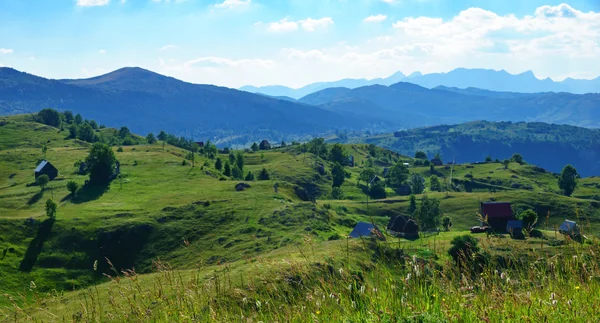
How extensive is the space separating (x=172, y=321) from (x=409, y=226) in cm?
9799

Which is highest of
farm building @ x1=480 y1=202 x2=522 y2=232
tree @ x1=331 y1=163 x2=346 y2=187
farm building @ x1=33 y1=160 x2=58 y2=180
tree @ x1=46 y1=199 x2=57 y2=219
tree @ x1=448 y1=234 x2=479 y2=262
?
tree @ x1=448 y1=234 x2=479 y2=262

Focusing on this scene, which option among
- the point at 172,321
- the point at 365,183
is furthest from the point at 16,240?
the point at 365,183

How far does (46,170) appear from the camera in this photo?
147 metres

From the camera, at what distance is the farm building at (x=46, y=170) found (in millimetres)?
144525

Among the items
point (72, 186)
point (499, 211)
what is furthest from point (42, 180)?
point (499, 211)

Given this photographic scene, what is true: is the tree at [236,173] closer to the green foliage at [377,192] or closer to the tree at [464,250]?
the green foliage at [377,192]

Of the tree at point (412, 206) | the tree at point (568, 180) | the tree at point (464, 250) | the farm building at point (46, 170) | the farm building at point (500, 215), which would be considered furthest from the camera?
the tree at point (568, 180)

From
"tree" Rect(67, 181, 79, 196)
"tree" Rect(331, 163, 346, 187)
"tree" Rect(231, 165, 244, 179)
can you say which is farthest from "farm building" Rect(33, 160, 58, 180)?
"tree" Rect(331, 163, 346, 187)

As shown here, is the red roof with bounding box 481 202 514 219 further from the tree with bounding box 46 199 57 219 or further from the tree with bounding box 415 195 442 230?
the tree with bounding box 46 199 57 219

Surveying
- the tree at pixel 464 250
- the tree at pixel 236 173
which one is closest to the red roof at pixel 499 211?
the tree at pixel 464 250

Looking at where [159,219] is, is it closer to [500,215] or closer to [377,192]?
[500,215]

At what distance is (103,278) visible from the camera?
3413 inches

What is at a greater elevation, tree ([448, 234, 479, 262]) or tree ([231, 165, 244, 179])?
tree ([448, 234, 479, 262])

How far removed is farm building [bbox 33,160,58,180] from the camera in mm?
144525
